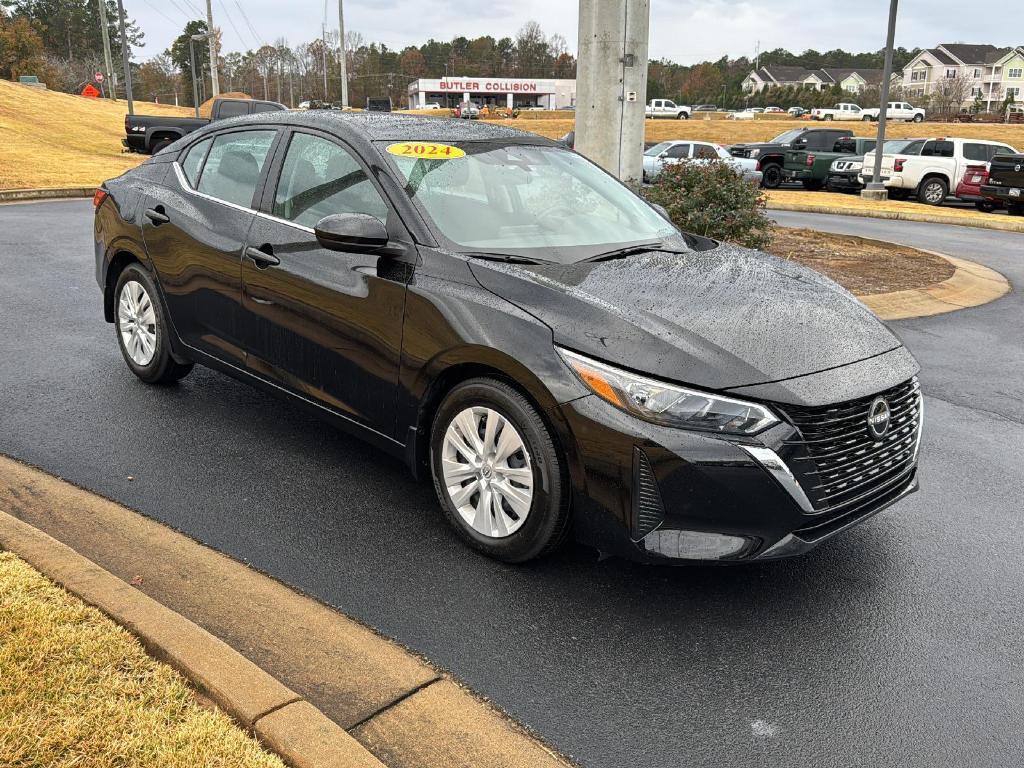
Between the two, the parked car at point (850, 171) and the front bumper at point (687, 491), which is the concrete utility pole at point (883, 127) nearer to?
the parked car at point (850, 171)

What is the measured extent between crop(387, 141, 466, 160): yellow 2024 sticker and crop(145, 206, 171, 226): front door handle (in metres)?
1.64

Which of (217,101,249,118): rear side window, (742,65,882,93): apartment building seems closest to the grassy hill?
(217,101,249,118): rear side window

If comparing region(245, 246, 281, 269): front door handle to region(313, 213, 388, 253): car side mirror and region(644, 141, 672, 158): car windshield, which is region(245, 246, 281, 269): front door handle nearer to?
region(313, 213, 388, 253): car side mirror

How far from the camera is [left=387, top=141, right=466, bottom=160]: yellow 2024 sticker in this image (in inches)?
170

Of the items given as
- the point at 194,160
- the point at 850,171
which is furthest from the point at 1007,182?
the point at 194,160

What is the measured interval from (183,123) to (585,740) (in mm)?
24144

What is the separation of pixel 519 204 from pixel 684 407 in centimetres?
164

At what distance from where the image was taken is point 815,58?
543ft

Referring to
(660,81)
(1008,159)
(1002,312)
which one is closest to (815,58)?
(660,81)

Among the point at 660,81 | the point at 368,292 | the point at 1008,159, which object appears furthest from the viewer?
the point at 660,81

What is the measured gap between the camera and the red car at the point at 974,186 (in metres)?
21.5

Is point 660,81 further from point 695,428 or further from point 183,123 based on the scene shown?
point 695,428

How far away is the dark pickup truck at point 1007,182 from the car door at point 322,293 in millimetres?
19215

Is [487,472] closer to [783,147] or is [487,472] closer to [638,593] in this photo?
[638,593]
